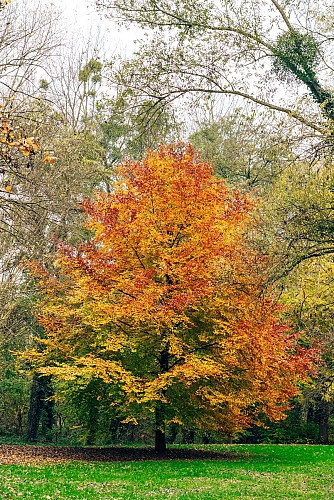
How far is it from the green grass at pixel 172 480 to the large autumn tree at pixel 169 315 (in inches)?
64.6

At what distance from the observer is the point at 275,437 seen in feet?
94.5

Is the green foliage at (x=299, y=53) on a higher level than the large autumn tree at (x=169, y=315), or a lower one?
higher

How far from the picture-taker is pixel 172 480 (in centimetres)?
1172

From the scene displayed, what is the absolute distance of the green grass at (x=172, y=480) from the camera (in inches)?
391

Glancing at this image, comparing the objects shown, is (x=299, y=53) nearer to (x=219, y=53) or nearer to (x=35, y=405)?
(x=219, y=53)

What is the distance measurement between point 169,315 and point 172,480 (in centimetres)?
435

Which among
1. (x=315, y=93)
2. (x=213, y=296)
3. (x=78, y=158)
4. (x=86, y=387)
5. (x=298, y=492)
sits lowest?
(x=298, y=492)

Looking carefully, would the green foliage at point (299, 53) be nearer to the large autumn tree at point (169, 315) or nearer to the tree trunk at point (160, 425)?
the large autumn tree at point (169, 315)

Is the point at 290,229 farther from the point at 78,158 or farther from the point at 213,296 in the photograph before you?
the point at 78,158

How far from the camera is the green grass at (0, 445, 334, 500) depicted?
994cm

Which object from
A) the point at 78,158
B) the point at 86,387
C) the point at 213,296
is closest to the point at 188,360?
the point at 213,296

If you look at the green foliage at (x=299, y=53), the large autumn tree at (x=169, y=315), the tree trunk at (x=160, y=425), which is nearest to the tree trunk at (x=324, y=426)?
the large autumn tree at (x=169, y=315)

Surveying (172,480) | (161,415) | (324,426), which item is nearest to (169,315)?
(161,415)

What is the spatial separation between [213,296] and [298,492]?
6113 millimetres
